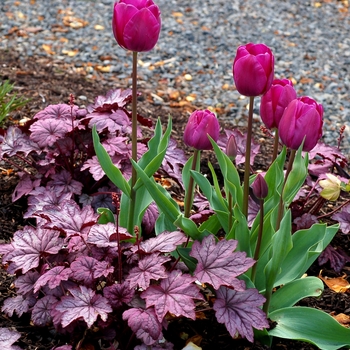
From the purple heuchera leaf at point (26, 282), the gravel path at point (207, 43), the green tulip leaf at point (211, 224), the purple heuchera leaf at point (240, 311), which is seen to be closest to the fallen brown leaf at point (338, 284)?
the green tulip leaf at point (211, 224)

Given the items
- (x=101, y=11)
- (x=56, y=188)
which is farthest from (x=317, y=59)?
(x=56, y=188)

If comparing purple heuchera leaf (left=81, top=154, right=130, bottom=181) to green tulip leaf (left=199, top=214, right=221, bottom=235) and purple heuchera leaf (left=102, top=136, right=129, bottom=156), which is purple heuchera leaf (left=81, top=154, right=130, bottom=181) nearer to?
purple heuchera leaf (left=102, top=136, right=129, bottom=156)

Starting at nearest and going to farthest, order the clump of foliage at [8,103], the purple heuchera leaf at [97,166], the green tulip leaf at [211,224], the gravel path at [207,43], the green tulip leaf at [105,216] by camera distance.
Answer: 1. the green tulip leaf at [211,224]
2. the green tulip leaf at [105,216]
3. the purple heuchera leaf at [97,166]
4. the clump of foliage at [8,103]
5. the gravel path at [207,43]

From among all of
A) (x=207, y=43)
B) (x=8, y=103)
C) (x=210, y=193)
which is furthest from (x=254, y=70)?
(x=207, y=43)

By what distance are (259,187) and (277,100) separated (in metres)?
0.28

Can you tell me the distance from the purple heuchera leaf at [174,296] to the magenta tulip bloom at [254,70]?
22.9 inches

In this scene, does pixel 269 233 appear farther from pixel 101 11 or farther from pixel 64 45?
pixel 101 11

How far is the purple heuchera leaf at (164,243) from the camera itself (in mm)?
1969

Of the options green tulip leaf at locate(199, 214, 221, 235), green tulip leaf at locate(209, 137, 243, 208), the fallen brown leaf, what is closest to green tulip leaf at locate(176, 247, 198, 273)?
green tulip leaf at locate(199, 214, 221, 235)

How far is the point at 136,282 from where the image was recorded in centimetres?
188

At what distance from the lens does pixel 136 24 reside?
188 cm

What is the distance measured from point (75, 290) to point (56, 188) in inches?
32.1

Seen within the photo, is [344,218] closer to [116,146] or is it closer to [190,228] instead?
[190,228]

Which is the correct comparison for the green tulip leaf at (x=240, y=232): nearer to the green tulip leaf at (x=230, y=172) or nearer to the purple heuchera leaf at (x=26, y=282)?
the green tulip leaf at (x=230, y=172)
